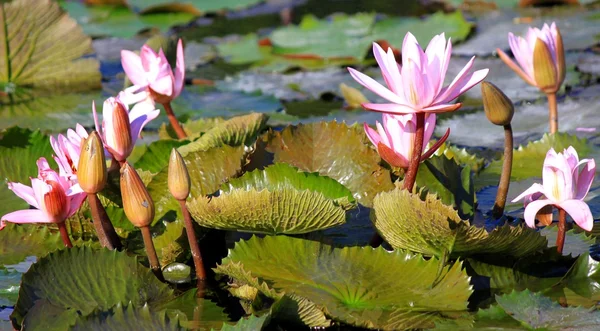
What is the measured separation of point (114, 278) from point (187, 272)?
0.74 ft

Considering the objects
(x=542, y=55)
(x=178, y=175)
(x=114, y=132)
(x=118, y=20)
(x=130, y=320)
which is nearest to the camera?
(x=130, y=320)

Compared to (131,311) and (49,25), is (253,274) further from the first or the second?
(49,25)

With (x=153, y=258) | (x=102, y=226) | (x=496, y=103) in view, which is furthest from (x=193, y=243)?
(x=496, y=103)

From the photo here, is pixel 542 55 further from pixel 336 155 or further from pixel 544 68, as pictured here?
pixel 336 155

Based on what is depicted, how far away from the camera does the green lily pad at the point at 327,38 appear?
14.0 feet

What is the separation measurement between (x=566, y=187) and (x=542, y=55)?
0.79 metres

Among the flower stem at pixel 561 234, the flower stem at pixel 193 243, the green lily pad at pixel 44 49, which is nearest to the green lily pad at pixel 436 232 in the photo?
the flower stem at pixel 561 234

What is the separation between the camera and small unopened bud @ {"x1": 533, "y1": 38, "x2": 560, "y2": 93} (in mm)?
2244

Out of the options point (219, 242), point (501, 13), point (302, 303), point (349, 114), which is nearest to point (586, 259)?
point (302, 303)

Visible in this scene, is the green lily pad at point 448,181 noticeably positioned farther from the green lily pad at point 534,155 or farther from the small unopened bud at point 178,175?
the small unopened bud at point 178,175

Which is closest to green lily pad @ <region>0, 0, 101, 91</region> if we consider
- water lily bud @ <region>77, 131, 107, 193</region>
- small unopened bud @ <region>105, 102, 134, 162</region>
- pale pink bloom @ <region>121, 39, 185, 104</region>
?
pale pink bloom @ <region>121, 39, 185, 104</region>

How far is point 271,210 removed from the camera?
1.56 metres

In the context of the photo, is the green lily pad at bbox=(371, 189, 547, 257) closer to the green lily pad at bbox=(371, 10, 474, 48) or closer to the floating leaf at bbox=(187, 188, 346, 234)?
the floating leaf at bbox=(187, 188, 346, 234)

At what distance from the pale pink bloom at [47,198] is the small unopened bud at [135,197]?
0.55 feet
